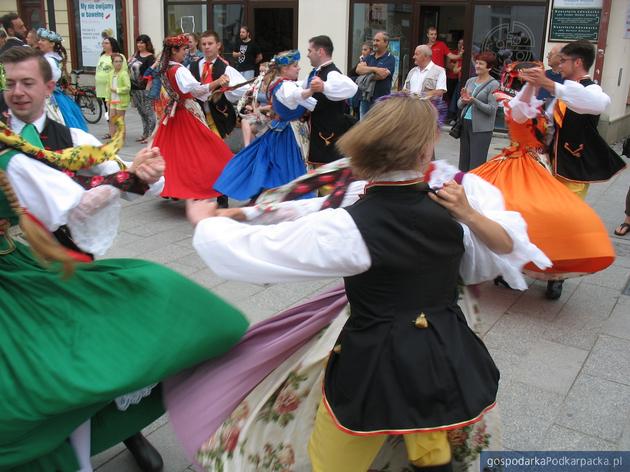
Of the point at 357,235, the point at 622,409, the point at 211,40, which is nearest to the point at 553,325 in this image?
the point at 622,409

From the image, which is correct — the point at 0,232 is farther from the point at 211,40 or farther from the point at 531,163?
the point at 211,40

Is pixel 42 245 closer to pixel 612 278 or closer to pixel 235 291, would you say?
pixel 235 291

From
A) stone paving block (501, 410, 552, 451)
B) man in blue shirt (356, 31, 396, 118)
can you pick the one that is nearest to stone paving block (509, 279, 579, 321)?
stone paving block (501, 410, 552, 451)

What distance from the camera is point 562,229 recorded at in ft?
12.1

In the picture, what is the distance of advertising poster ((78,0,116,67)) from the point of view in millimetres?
13273

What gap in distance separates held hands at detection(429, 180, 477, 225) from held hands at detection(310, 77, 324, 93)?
381 cm

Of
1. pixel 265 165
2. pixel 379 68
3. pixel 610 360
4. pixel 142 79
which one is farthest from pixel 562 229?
pixel 142 79

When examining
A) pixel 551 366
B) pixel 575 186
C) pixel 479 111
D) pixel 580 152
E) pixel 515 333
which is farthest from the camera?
pixel 479 111

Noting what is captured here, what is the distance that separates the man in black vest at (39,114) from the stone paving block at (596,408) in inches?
70.4

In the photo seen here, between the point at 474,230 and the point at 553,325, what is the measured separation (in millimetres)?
2351

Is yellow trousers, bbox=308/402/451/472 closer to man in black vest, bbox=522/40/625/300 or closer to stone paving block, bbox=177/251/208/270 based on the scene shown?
man in black vest, bbox=522/40/625/300

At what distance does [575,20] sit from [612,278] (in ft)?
18.5

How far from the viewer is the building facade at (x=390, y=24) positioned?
8.95 m

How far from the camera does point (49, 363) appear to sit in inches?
71.6
